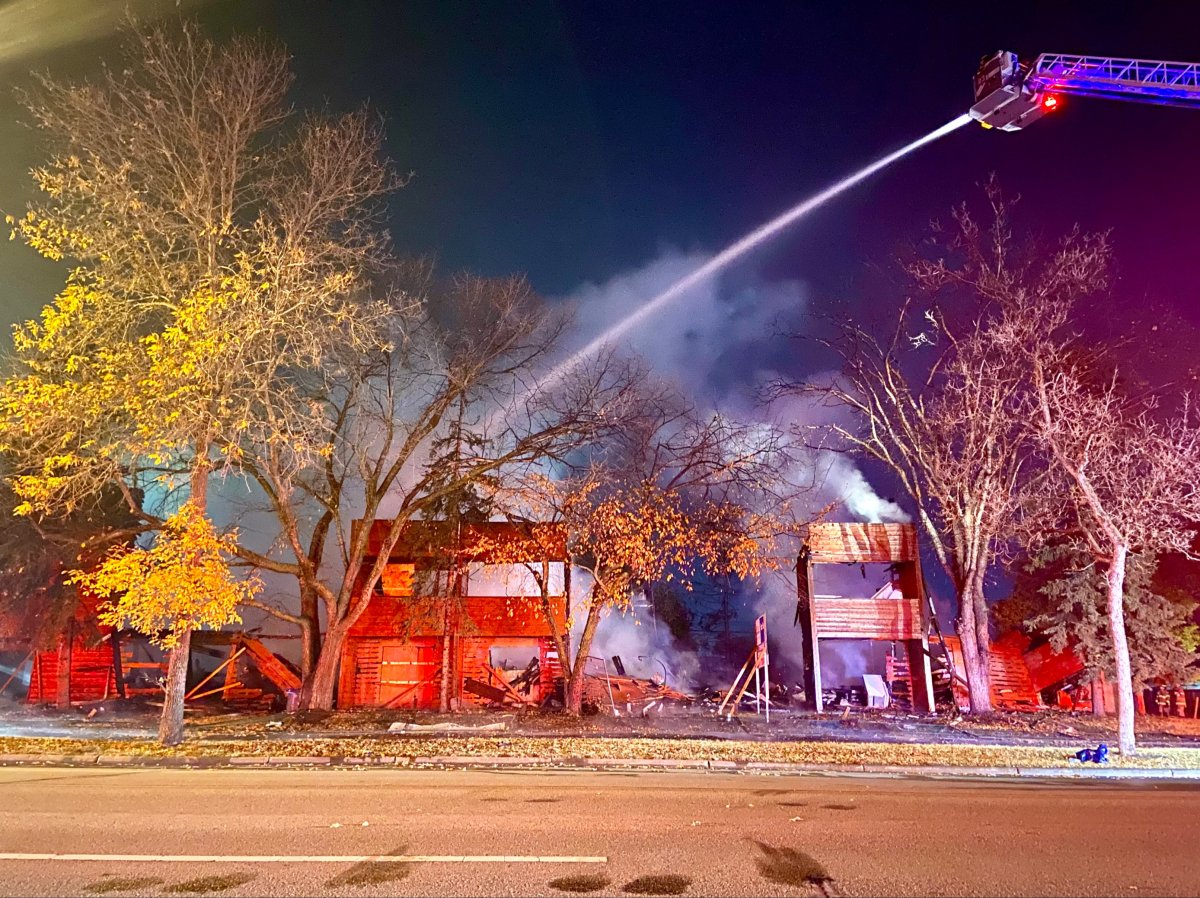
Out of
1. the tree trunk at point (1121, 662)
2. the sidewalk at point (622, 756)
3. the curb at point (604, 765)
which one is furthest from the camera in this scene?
the tree trunk at point (1121, 662)

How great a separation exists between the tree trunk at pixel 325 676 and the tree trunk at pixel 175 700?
5.33 metres

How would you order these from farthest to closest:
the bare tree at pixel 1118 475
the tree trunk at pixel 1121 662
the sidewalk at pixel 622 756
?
the bare tree at pixel 1118 475 < the tree trunk at pixel 1121 662 < the sidewalk at pixel 622 756

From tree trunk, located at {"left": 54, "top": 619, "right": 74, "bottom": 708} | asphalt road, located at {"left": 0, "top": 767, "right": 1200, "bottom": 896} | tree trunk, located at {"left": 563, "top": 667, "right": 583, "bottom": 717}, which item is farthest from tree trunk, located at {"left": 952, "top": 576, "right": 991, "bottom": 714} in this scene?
tree trunk, located at {"left": 54, "top": 619, "right": 74, "bottom": 708}

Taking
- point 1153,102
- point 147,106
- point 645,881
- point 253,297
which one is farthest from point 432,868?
point 1153,102

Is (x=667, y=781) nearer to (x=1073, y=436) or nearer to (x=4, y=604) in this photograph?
(x=1073, y=436)

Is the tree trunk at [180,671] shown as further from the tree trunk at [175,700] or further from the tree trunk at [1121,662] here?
the tree trunk at [1121,662]

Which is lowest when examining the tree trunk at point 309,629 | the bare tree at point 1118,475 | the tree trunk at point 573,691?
the tree trunk at point 573,691

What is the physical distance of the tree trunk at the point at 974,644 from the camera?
21516 mm

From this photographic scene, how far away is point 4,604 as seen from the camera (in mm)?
24297

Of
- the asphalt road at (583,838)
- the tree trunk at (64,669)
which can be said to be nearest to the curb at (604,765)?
the asphalt road at (583,838)

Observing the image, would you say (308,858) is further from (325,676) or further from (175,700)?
(325,676)

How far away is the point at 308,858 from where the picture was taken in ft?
21.0

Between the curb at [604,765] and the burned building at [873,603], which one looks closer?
the curb at [604,765]

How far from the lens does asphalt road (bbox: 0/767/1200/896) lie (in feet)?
19.1
